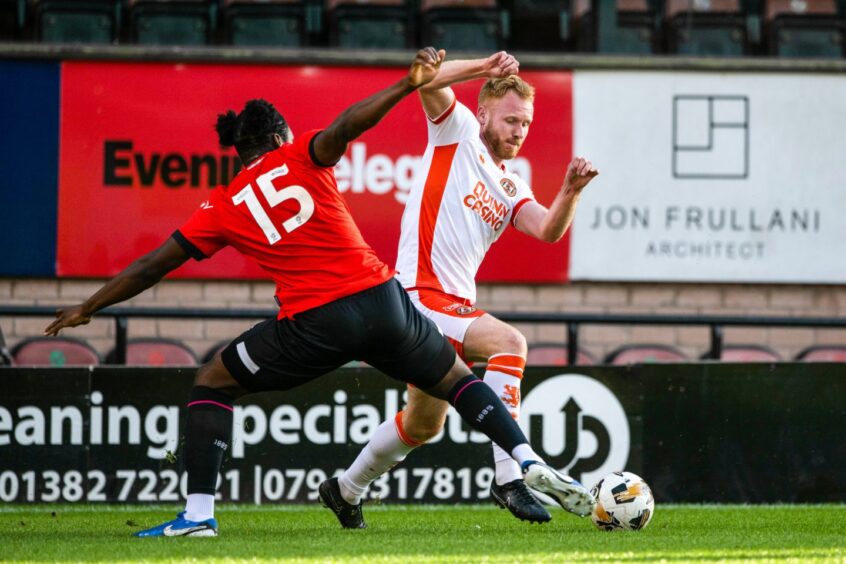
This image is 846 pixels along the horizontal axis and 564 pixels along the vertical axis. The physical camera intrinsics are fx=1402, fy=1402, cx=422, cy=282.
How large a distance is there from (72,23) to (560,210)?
6.60m

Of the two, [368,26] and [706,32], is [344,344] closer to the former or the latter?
[368,26]

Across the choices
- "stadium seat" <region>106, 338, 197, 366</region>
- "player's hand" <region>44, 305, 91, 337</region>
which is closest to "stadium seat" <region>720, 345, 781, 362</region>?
"stadium seat" <region>106, 338, 197, 366</region>

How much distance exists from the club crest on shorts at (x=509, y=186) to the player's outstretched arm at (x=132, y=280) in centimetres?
155

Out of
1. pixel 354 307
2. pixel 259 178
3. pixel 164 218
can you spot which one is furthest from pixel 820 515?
pixel 164 218

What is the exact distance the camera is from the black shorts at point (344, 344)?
17.5ft

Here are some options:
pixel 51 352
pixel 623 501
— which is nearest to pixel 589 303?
pixel 51 352

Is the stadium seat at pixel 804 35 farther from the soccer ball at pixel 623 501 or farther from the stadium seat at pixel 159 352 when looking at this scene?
the soccer ball at pixel 623 501

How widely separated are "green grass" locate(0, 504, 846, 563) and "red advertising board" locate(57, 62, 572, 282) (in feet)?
11.9

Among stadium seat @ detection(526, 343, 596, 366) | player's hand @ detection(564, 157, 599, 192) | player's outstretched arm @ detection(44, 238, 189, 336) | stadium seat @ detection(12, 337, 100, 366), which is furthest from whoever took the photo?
stadium seat @ detection(526, 343, 596, 366)

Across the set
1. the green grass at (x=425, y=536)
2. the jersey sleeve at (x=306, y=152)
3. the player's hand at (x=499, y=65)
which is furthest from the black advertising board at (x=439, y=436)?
the player's hand at (x=499, y=65)

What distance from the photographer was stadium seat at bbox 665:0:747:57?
11625 mm

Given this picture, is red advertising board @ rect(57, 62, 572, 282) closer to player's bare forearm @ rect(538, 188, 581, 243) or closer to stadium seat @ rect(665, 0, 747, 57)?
stadium seat @ rect(665, 0, 747, 57)

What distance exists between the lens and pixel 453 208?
6141 mm

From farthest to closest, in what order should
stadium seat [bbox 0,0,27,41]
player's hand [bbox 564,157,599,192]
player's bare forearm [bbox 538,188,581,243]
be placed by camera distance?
stadium seat [bbox 0,0,27,41] → player's bare forearm [bbox 538,188,581,243] → player's hand [bbox 564,157,599,192]
